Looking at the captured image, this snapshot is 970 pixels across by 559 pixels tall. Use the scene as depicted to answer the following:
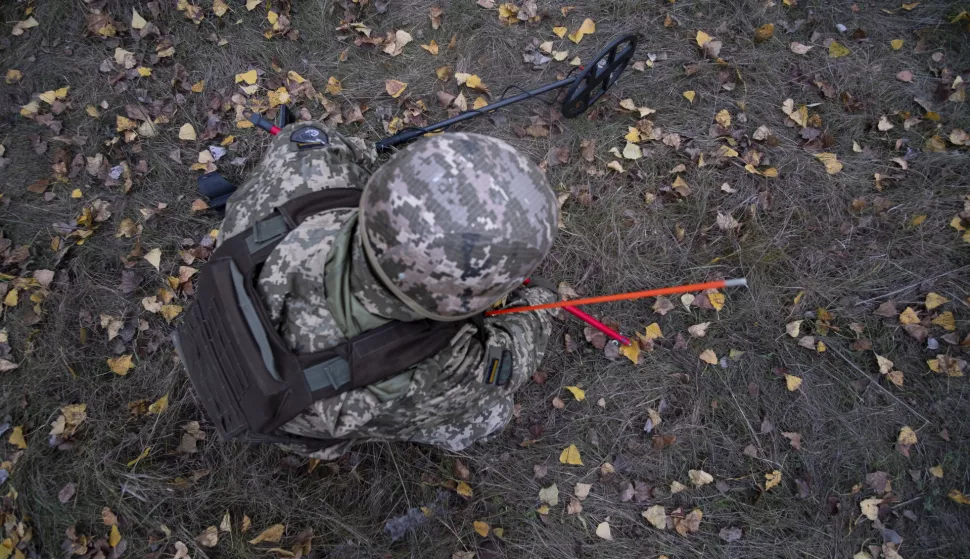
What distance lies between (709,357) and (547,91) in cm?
229

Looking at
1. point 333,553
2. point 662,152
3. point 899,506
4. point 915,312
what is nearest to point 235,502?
point 333,553

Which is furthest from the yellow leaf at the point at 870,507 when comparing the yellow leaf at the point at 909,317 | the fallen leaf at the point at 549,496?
the fallen leaf at the point at 549,496

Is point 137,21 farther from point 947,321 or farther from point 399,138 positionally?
point 947,321

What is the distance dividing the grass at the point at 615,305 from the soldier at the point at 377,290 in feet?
3.81

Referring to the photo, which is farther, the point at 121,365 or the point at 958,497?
the point at 121,365

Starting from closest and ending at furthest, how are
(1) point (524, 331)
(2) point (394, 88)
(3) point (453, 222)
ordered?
(3) point (453, 222), (1) point (524, 331), (2) point (394, 88)

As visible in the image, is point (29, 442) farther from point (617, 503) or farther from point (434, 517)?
point (617, 503)

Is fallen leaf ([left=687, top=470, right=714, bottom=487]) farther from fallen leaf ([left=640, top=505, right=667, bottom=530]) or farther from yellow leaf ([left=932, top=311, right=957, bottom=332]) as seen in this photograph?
yellow leaf ([left=932, top=311, right=957, bottom=332])

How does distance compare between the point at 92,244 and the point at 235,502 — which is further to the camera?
the point at 92,244

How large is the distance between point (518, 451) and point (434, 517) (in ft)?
2.31

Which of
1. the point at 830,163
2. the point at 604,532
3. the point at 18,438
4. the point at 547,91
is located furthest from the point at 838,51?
the point at 18,438

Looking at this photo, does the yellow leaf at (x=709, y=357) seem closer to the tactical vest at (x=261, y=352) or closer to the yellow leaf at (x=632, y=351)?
the yellow leaf at (x=632, y=351)

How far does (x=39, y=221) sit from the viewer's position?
4047 mm

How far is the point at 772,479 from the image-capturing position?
3.64m
